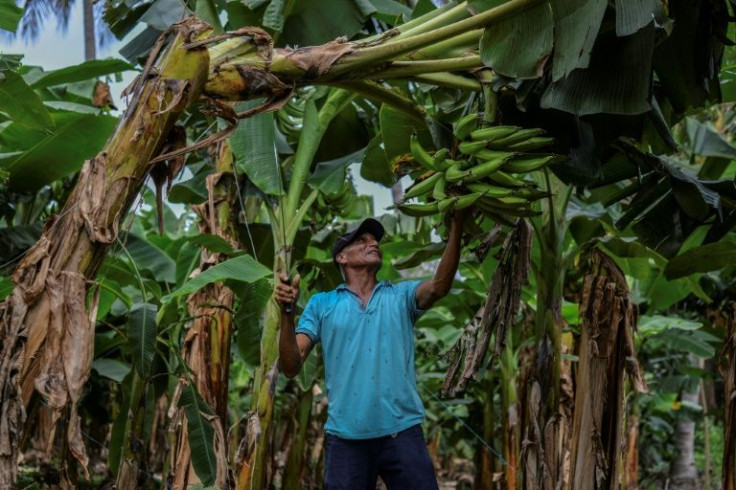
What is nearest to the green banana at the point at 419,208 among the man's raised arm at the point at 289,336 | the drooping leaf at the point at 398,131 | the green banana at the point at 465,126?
the green banana at the point at 465,126

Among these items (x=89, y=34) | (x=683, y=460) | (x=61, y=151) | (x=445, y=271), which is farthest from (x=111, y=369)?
(x=89, y=34)

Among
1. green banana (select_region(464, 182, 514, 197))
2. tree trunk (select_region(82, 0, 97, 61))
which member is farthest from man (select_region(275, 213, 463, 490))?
→ tree trunk (select_region(82, 0, 97, 61))

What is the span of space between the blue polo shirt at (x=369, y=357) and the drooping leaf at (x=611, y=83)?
806mm

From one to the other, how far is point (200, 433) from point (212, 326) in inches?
27.8

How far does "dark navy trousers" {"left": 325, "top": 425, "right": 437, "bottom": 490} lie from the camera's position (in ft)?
8.80

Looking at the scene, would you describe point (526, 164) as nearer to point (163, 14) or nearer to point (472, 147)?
point (472, 147)

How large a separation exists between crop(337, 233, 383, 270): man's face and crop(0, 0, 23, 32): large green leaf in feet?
4.60

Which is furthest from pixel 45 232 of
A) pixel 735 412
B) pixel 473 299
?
pixel 473 299

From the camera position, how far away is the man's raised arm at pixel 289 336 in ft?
8.37

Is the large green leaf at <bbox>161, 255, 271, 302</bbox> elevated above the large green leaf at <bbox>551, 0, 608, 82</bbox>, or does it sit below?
below

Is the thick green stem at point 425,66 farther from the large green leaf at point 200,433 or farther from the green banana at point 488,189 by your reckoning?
the large green leaf at point 200,433

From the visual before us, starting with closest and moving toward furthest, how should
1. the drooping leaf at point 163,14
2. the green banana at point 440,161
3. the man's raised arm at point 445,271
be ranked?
the green banana at point 440,161, the man's raised arm at point 445,271, the drooping leaf at point 163,14

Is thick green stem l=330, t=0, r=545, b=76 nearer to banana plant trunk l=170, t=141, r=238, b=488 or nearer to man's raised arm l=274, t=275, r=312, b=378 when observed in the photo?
man's raised arm l=274, t=275, r=312, b=378

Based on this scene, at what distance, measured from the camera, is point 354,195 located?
5312mm
